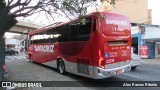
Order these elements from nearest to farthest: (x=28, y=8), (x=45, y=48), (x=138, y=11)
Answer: (x=28, y=8), (x=45, y=48), (x=138, y=11)

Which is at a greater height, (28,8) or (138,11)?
(138,11)

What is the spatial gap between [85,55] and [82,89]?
5.66ft

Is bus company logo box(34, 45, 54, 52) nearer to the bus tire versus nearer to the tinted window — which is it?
the bus tire

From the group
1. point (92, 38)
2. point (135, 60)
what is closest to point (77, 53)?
point (92, 38)

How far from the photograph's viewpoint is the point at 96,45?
1023cm

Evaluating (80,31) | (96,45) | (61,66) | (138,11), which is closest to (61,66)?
(61,66)

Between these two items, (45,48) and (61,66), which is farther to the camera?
(45,48)

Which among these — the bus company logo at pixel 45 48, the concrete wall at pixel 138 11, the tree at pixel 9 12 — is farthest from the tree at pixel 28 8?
the concrete wall at pixel 138 11

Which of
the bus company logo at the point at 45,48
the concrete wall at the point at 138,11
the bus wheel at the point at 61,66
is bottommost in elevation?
the bus wheel at the point at 61,66

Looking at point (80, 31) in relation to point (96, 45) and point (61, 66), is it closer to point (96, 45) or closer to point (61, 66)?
point (96, 45)

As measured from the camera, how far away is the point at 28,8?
9.62 metres

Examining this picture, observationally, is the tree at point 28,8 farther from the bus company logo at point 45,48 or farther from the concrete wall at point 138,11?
the concrete wall at point 138,11

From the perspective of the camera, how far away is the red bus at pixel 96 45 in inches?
402

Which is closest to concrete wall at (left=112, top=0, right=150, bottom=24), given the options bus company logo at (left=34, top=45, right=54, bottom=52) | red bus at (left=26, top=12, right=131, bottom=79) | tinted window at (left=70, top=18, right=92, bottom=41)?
bus company logo at (left=34, top=45, right=54, bottom=52)
